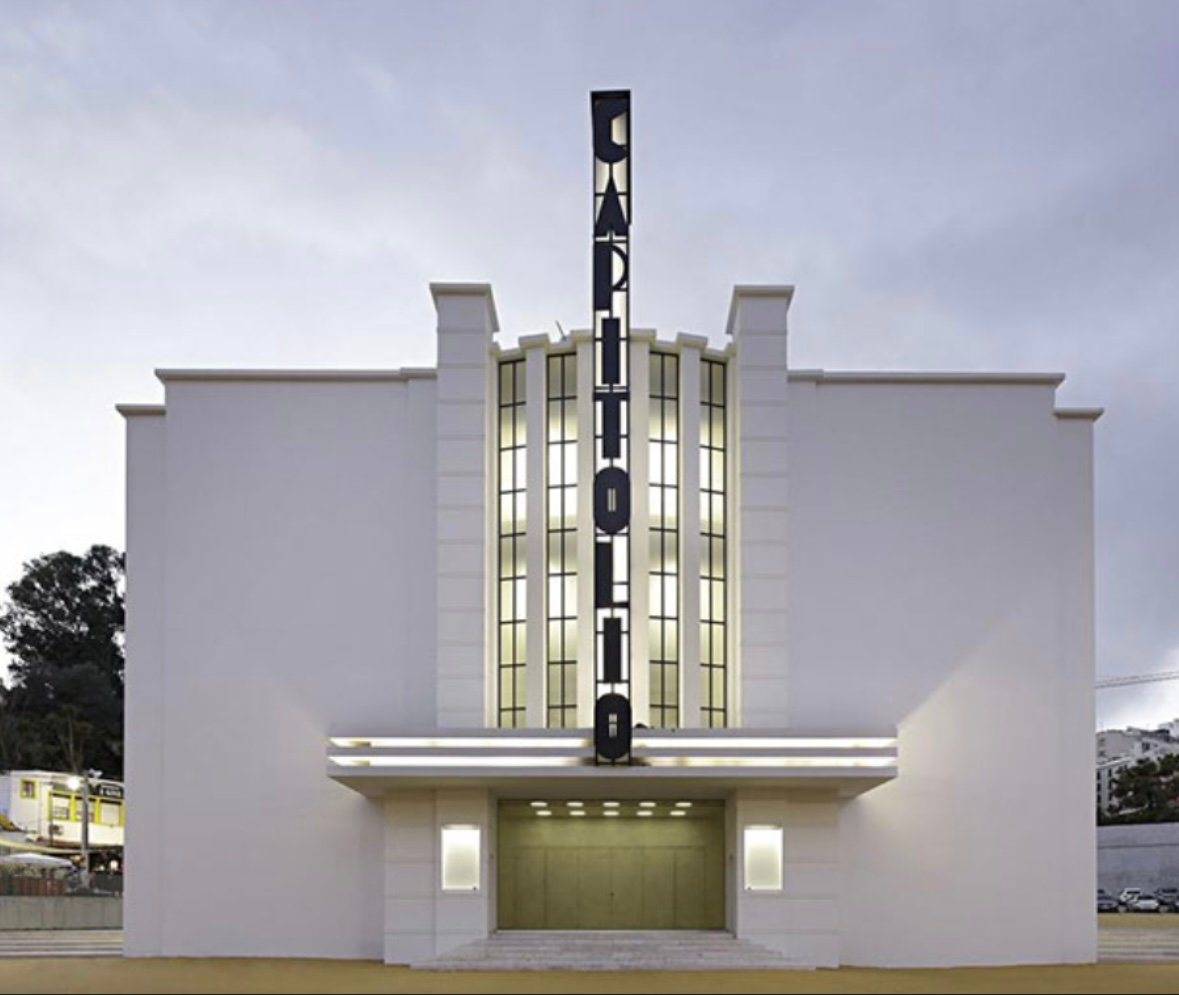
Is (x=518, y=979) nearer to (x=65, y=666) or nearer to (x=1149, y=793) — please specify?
(x=1149, y=793)

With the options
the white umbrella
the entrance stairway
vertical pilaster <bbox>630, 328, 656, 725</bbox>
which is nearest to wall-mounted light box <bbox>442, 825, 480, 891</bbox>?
the entrance stairway

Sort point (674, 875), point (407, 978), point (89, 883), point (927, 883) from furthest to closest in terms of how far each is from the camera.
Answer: point (89, 883)
point (674, 875)
point (927, 883)
point (407, 978)

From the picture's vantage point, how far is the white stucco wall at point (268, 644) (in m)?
31.4

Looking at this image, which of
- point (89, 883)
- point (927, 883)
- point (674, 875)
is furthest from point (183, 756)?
point (89, 883)

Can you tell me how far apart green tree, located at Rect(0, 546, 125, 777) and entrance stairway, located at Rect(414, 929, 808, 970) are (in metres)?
64.5

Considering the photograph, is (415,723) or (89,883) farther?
(89,883)

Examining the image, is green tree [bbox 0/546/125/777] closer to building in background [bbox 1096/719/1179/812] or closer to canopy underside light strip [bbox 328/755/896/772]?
canopy underside light strip [bbox 328/755/896/772]

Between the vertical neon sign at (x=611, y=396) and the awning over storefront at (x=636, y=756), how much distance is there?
2.31 feet

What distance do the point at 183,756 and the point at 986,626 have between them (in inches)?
680

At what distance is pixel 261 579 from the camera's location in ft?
106

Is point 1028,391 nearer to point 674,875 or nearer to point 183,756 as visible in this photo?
point 674,875

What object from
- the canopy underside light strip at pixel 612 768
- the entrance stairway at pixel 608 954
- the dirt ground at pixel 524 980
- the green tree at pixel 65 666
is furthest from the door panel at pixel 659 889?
the green tree at pixel 65 666

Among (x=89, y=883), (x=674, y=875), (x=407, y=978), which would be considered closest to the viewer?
(x=407, y=978)

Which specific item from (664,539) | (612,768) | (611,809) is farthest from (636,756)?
(611,809)
